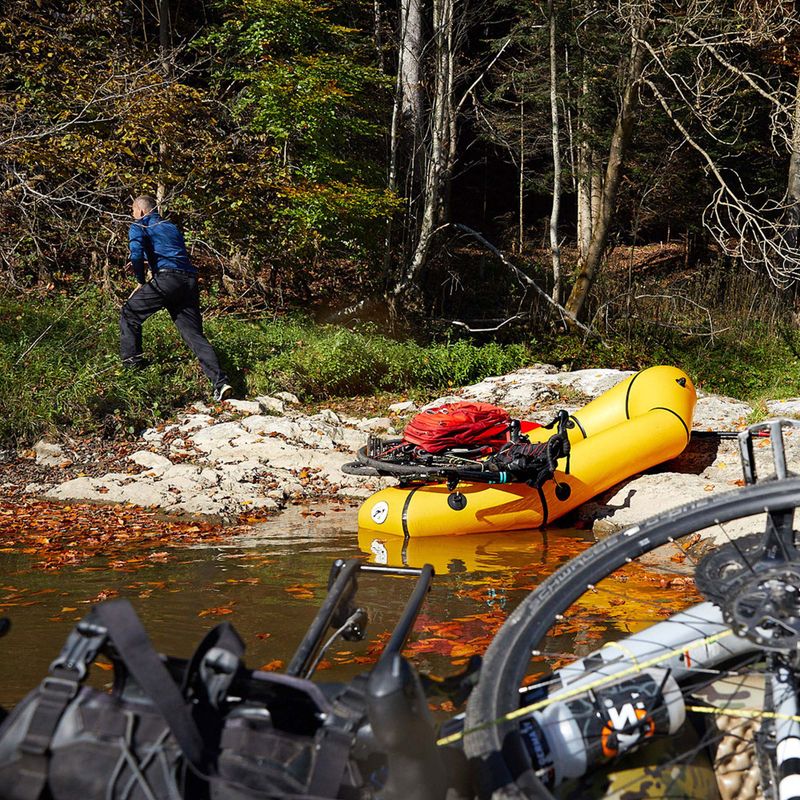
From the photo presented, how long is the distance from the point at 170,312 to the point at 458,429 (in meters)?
4.78

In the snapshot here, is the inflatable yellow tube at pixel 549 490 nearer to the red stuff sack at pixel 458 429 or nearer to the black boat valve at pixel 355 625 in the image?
the red stuff sack at pixel 458 429

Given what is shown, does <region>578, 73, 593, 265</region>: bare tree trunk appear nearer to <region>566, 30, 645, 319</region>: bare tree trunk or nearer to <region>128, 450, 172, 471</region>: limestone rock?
<region>566, 30, 645, 319</region>: bare tree trunk

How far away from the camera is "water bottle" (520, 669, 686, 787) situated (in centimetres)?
215

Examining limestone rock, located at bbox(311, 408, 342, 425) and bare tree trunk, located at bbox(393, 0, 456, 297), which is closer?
limestone rock, located at bbox(311, 408, 342, 425)

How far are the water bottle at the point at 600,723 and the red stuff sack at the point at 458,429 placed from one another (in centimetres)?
472

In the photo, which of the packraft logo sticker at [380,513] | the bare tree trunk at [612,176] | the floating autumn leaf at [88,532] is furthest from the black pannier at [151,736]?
the bare tree trunk at [612,176]

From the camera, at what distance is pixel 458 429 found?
7.22 meters

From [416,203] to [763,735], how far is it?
13.9 meters

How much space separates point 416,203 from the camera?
1556cm

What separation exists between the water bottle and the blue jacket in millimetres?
8730

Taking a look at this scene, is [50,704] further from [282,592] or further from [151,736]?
[282,592]

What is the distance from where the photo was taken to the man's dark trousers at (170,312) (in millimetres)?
10406

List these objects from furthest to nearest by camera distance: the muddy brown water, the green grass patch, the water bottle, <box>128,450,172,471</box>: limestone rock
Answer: the green grass patch, <box>128,450,172,471</box>: limestone rock, the muddy brown water, the water bottle

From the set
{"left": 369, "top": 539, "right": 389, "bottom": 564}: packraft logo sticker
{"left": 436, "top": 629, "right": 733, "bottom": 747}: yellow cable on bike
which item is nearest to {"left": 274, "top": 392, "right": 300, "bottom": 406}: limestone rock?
{"left": 369, "top": 539, "right": 389, "bottom": 564}: packraft logo sticker
